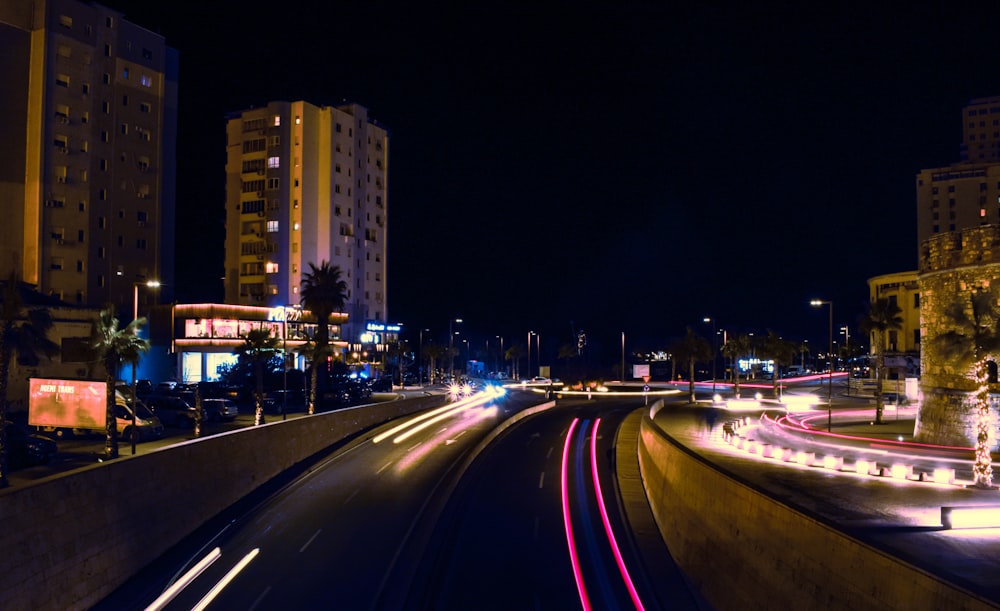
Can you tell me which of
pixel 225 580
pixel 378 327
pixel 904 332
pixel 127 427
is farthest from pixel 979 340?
pixel 378 327

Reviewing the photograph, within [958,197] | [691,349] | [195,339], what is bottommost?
[691,349]

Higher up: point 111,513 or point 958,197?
point 958,197

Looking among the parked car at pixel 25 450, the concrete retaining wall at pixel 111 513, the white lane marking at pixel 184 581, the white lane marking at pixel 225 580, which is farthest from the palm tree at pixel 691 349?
the parked car at pixel 25 450

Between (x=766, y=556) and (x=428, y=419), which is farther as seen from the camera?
(x=428, y=419)

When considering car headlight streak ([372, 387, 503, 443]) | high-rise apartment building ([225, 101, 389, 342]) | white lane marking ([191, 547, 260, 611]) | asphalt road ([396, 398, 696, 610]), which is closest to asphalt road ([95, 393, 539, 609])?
white lane marking ([191, 547, 260, 611])

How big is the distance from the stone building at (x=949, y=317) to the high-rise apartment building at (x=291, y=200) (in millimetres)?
83760

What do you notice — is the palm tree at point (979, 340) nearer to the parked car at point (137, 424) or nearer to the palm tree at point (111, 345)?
the palm tree at point (111, 345)

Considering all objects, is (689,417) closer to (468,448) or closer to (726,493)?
(468,448)

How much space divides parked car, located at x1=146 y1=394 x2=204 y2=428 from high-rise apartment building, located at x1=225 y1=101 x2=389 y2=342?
59.6m

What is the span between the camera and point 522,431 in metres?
53.5

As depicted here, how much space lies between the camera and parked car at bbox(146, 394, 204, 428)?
44.0 meters

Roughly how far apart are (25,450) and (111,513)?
7.66m

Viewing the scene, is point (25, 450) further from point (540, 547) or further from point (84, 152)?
point (84, 152)

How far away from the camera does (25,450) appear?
29078 mm
